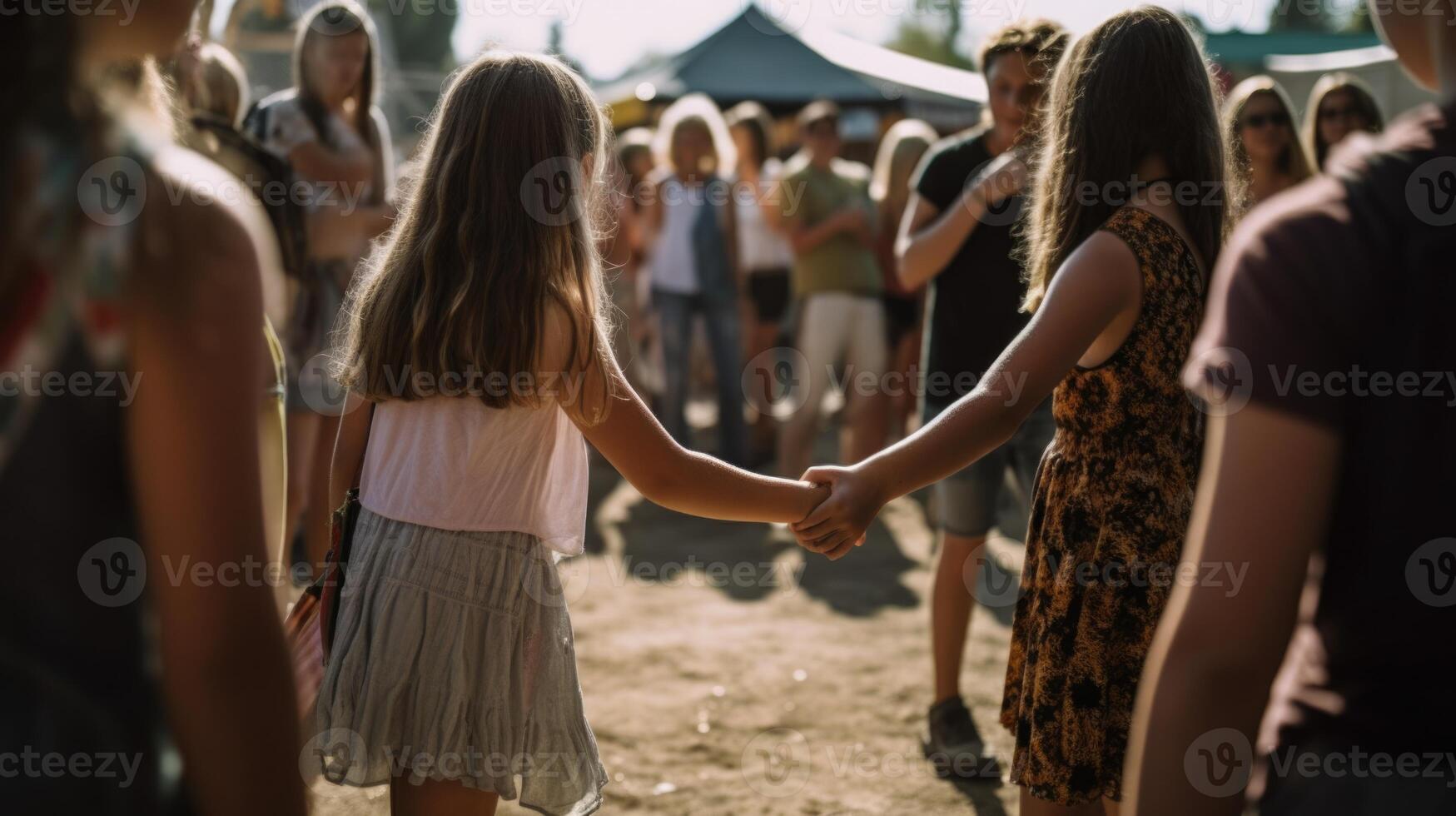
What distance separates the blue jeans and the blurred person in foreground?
22.7 ft

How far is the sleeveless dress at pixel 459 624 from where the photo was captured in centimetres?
220

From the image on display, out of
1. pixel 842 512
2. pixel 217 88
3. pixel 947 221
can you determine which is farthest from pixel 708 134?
pixel 842 512

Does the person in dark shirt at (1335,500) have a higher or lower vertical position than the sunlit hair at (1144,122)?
lower

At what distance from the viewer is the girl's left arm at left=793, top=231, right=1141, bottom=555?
2205 millimetres

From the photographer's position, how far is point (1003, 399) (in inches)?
93.0

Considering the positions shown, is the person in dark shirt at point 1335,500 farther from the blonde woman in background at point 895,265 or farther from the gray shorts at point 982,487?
the blonde woman in background at point 895,265

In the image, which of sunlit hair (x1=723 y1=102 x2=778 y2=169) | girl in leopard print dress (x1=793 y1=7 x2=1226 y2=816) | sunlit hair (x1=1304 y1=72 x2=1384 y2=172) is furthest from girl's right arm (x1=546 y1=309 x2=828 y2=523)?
sunlit hair (x1=723 y1=102 x2=778 y2=169)

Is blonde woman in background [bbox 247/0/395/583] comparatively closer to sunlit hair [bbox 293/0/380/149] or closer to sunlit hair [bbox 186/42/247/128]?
sunlit hair [bbox 293/0/380/149]

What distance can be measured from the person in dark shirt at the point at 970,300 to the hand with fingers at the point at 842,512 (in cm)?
113

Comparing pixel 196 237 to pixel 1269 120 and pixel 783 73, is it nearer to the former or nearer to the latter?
pixel 1269 120

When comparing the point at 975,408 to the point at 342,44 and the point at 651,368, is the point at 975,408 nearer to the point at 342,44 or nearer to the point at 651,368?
the point at 342,44

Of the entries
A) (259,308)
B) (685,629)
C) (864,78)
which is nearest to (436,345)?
(259,308)

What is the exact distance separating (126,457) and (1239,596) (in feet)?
3.38

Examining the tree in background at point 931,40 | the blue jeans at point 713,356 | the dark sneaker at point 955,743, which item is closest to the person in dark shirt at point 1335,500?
the dark sneaker at point 955,743
